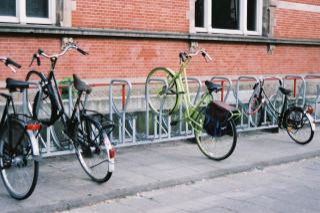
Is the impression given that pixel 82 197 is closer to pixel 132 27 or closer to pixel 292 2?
pixel 132 27

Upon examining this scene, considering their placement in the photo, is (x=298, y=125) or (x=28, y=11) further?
(x=28, y=11)

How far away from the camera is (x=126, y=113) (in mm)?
8938

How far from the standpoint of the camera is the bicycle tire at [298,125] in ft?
32.8

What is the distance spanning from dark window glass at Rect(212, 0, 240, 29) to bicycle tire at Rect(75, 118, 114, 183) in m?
8.94

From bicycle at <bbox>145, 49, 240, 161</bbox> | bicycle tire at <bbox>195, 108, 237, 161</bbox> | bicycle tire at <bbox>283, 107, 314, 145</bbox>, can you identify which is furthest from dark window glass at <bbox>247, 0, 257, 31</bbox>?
bicycle tire at <bbox>195, 108, 237, 161</bbox>

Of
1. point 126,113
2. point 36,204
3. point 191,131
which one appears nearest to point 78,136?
point 36,204

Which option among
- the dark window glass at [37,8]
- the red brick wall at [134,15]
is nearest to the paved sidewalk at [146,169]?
the red brick wall at [134,15]

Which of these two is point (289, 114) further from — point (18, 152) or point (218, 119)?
point (18, 152)

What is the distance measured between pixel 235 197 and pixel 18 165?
8.47 ft

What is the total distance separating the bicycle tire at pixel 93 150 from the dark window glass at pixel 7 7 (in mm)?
4925

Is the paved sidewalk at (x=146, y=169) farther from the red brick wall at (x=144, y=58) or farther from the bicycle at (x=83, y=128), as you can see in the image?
the red brick wall at (x=144, y=58)

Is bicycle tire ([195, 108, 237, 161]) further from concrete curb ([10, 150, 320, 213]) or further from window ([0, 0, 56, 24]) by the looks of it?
window ([0, 0, 56, 24])

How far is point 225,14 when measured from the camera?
50.7 ft

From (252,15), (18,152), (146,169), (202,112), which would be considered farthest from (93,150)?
(252,15)
